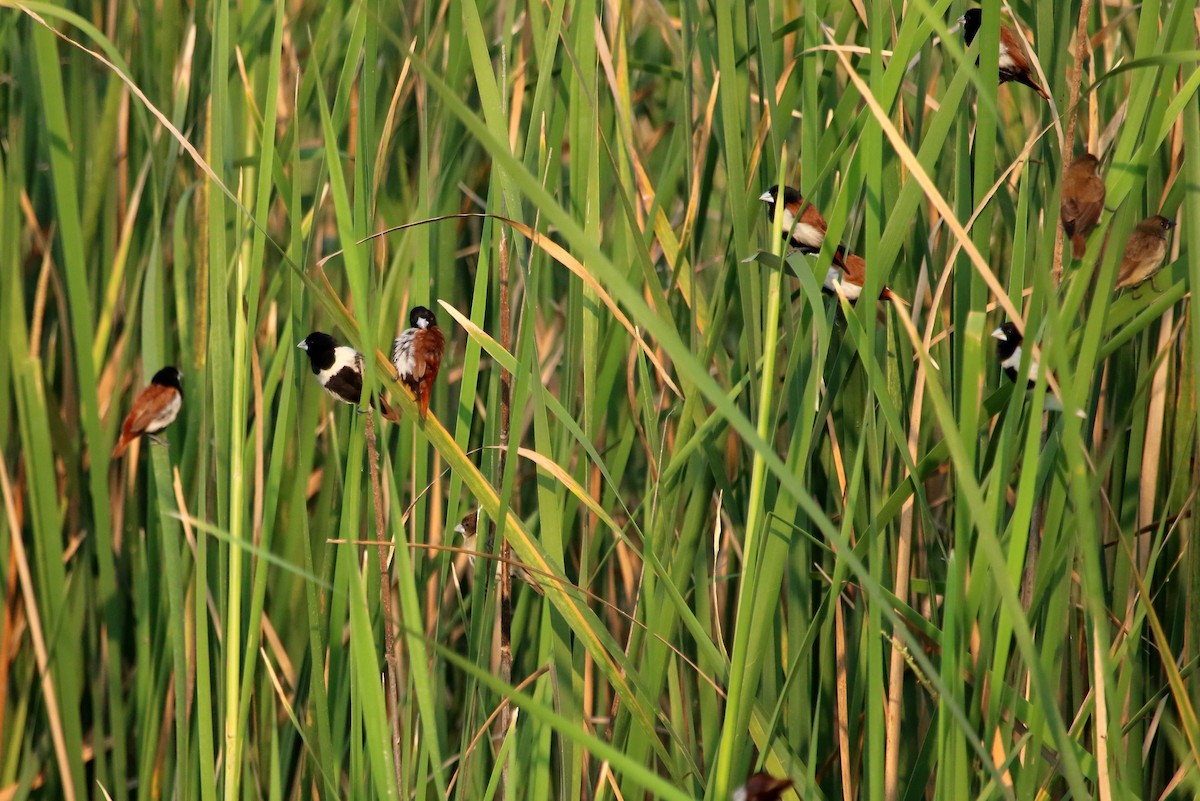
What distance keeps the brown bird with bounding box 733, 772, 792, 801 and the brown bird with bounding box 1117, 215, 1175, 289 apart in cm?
66

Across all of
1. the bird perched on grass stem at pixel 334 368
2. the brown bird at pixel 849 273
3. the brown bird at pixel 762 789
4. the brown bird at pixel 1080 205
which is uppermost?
the brown bird at pixel 1080 205

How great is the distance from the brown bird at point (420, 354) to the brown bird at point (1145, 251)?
2.55 ft

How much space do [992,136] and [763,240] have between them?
319mm

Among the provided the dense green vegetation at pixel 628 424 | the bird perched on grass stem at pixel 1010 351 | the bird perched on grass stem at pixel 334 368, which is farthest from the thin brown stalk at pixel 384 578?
the bird perched on grass stem at pixel 1010 351

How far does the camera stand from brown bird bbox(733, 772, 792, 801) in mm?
874

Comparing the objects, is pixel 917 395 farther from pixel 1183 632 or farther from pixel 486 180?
pixel 486 180

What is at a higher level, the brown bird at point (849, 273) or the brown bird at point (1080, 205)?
the brown bird at point (1080, 205)

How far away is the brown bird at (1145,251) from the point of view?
1.17m

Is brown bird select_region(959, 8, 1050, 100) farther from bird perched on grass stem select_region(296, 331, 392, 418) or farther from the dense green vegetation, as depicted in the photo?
bird perched on grass stem select_region(296, 331, 392, 418)

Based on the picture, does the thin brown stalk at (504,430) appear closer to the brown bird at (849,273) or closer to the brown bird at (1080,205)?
the brown bird at (849,273)

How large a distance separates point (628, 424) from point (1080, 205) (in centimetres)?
60

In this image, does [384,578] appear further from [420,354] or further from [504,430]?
[420,354]

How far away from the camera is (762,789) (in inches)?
35.2

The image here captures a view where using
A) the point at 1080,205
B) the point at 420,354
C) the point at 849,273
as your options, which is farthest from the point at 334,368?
the point at 1080,205
